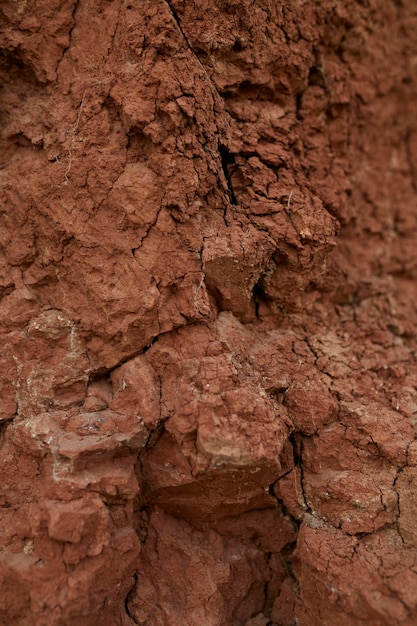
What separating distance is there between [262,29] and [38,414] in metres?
2.19

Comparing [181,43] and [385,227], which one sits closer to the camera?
[181,43]

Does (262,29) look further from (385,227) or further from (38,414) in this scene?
(38,414)

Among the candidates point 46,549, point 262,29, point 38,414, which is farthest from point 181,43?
point 46,549

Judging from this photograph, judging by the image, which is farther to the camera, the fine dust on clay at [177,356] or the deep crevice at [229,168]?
the deep crevice at [229,168]

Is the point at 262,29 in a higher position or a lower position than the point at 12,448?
higher

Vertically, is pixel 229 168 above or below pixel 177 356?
above

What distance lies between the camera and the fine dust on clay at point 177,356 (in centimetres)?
220

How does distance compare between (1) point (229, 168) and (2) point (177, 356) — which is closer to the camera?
(2) point (177, 356)

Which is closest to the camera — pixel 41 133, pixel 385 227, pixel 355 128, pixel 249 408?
pixel 249 408

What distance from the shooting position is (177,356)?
7.70ft

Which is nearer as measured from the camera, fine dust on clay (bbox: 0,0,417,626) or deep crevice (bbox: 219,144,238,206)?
fine dust on clay (bbox: 0,0,417,626)

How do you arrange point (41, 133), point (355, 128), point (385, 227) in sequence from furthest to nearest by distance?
point (385, 227), point (355, 128), point (41, 133)

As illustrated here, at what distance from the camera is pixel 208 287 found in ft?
7.91

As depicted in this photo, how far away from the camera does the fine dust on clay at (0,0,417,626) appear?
220 cm
